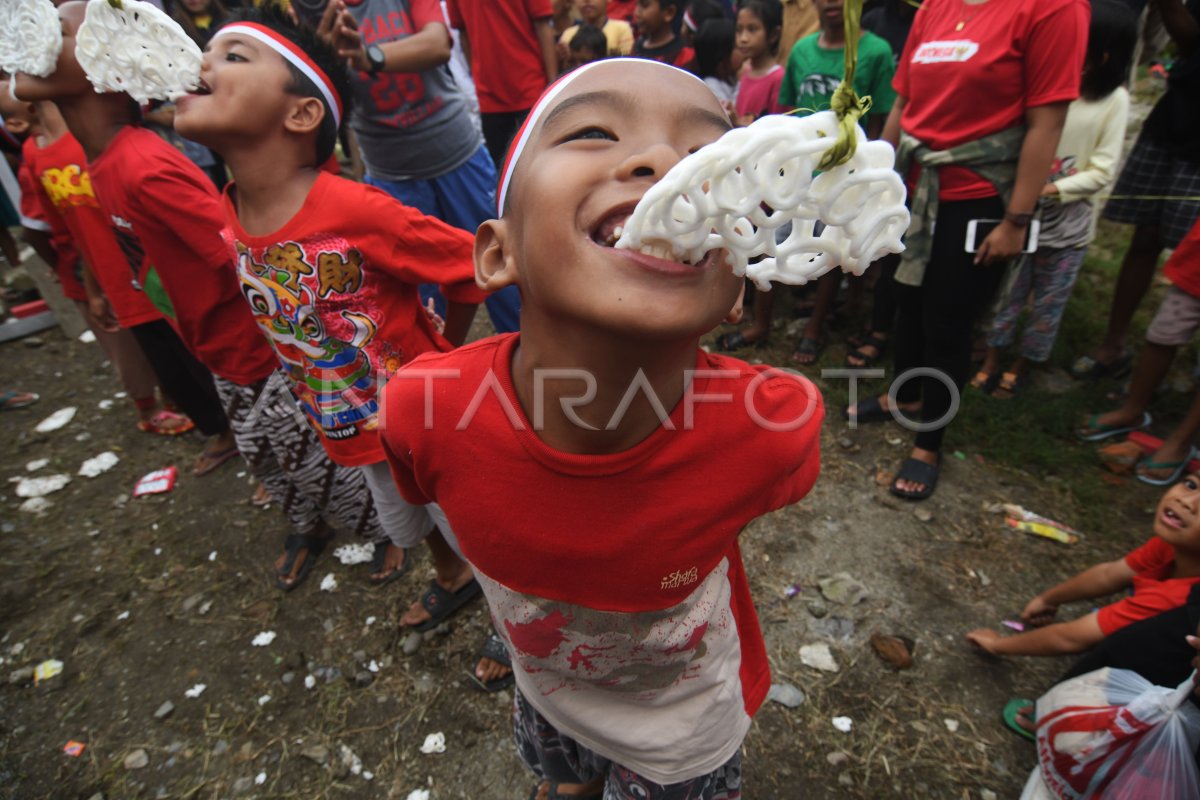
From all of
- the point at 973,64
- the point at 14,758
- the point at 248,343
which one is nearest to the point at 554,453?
the point at 248,343

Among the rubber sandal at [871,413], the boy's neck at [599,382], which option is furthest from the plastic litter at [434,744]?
the rubber sandal at [871,413]

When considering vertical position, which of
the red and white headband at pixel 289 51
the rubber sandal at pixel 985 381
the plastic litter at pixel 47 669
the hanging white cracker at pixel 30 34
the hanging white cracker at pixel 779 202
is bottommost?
the rubber sandal at pixel 985 381

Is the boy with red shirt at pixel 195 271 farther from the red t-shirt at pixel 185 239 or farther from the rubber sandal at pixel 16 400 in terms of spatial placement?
the rubber sandal at pixel 16 400

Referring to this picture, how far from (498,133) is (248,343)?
2642 millimetres

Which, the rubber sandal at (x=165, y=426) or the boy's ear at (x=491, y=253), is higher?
the boy's ear at (x=491, y=253)

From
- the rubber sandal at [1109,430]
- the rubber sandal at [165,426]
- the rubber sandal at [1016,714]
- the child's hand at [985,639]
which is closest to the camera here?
the rubber sandal at [1016,714]

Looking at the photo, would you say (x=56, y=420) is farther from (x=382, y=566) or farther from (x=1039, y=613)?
(x=1039, y=613)

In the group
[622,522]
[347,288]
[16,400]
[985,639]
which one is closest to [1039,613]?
[985,639]

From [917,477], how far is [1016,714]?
1.26 m

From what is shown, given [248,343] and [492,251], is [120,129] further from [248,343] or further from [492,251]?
[492,251]

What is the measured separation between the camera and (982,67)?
8.18ft

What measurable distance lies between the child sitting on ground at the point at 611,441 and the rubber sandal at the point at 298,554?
6.72 ft

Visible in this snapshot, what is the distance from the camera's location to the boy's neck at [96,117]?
2.50 m

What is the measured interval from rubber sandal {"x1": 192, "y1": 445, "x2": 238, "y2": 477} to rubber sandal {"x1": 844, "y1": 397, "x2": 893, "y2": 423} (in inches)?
152
